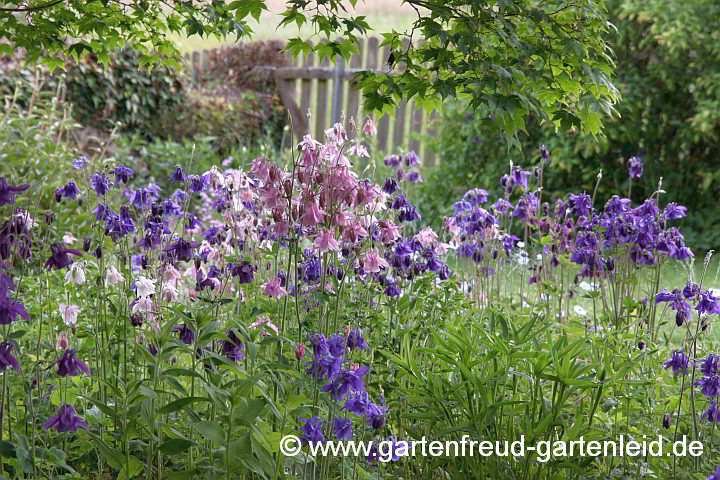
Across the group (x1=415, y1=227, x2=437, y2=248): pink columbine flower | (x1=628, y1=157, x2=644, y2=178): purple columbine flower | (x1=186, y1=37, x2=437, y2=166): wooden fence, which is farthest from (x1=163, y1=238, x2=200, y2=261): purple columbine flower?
(x1=186, y1=37, x2=437, y2=166): wooden fence

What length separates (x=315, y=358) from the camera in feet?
6.42

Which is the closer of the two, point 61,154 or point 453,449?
point 453,449

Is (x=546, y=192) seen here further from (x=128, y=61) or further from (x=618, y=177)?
(x=128, y=61)

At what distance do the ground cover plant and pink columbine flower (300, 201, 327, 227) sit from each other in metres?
0.01

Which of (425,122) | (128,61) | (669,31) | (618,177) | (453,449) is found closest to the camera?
(453,449)

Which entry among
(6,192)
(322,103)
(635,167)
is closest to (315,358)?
(6,192)

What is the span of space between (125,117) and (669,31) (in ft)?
18.2

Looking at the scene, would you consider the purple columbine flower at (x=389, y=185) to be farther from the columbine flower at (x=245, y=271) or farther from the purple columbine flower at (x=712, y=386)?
the purple columbine flower at (x=712, y=386)

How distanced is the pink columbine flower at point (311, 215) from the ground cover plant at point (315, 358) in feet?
0.04

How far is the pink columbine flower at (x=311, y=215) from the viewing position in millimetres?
2107

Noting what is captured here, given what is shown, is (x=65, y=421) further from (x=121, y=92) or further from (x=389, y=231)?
(x=121, y=92)

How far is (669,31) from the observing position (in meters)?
6.62

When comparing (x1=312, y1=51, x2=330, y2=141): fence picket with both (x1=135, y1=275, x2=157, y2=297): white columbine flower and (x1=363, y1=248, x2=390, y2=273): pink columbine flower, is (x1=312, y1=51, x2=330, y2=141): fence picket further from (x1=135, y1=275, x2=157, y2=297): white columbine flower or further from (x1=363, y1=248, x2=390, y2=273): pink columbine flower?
(x1=363, y1=248, x2=390, y2=273): pink columbine flower

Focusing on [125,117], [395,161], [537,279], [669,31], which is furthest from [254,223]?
[125,117]
